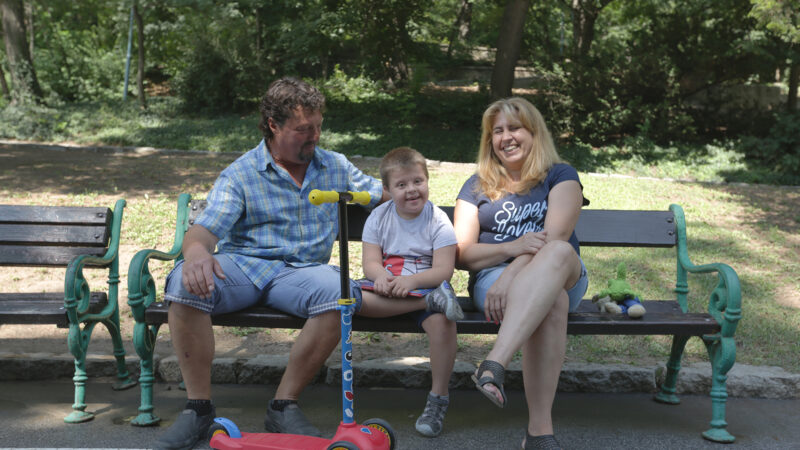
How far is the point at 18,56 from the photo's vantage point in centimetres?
1599

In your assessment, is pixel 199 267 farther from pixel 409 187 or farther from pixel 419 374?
pixel 419 374

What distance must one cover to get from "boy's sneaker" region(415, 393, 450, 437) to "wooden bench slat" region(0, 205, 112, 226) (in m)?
1.98

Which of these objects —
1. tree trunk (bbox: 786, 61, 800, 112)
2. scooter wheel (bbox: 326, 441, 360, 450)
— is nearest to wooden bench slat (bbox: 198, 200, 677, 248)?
scooter wheel (bbox: 326, 441, 360, 450)

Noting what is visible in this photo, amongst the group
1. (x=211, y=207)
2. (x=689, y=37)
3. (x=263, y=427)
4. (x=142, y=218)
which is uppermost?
(x=689, y=37)

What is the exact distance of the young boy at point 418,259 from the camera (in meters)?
3.32

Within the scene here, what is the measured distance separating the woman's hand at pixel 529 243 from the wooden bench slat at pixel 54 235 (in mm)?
2149

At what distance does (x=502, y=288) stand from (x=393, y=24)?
44.4 ft

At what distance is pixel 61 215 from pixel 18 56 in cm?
1398

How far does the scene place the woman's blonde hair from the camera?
3.63m

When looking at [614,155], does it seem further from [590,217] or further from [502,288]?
[502,288]

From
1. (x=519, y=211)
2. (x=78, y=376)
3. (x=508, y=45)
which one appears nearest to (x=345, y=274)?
(x=519, y=211)

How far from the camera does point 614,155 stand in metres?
13.1

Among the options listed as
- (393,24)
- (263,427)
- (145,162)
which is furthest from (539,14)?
(263,427)

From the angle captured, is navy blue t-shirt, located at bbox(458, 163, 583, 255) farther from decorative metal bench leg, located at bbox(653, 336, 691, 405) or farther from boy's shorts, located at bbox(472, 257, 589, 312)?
decorative metal bench leg, located at bbox(653, 336, 691, 405)
